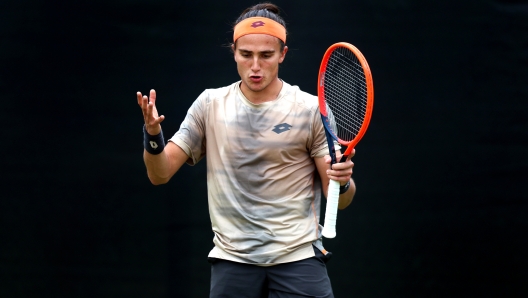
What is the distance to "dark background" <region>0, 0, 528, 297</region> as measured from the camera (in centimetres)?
386

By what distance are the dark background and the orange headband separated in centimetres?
90

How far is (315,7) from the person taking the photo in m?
3.93

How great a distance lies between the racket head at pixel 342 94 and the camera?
2.99m

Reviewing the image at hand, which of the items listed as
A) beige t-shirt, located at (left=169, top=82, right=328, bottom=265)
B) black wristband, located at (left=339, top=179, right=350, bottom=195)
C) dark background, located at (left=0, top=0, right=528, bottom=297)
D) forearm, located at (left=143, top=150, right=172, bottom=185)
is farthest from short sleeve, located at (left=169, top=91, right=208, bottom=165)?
dark background, located at (left=0, top=0, right=528, bottom=297)

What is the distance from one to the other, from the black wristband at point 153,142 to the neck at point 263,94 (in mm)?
407

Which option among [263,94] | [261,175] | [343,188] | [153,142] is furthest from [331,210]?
[153,142]

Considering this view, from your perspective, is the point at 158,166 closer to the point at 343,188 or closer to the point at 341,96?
the point at 343,188

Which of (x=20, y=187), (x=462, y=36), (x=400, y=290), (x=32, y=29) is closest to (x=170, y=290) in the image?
(x=20, y=187)

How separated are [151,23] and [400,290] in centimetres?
186

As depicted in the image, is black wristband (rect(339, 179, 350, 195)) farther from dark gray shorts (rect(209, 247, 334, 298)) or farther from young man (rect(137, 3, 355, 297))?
dark gray shorts (rect(209, 247, 334, 298))

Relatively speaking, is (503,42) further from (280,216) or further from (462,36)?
(280,216)

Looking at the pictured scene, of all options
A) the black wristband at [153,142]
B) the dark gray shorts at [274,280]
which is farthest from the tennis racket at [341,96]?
the black wristband at [153,142]

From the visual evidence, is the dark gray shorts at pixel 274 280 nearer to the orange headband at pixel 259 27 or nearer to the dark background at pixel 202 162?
the orange headband at pixel 259 27

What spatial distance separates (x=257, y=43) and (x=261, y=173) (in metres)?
0.49
